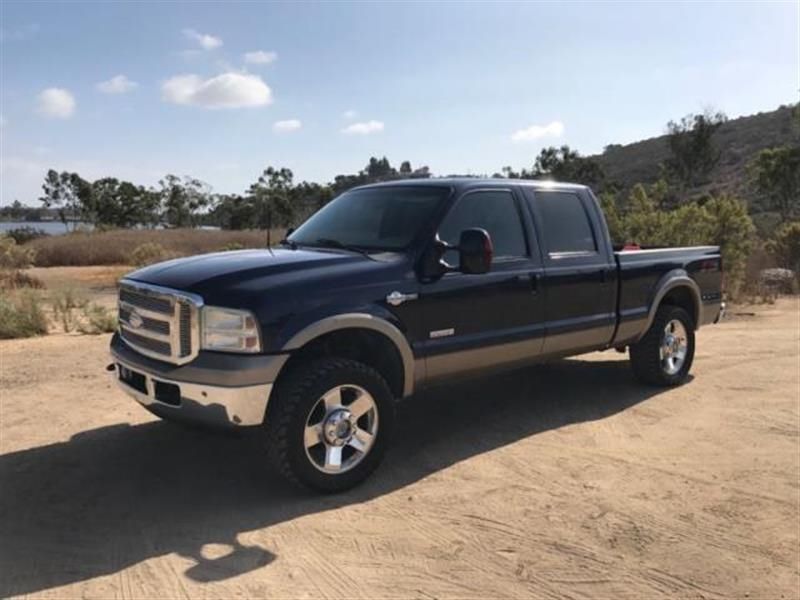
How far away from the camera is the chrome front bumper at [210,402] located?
4.05 m

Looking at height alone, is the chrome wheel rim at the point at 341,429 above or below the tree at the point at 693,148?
below

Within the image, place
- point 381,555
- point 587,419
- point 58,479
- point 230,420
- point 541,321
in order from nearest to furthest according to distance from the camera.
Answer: point 381,555 < point 230,420 < point 58,479 < point 541,321 < point 587,419

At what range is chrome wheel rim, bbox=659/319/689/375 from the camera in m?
7.09

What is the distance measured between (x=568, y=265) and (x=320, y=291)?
7.87 ft

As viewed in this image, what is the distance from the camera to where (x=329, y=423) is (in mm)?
4375

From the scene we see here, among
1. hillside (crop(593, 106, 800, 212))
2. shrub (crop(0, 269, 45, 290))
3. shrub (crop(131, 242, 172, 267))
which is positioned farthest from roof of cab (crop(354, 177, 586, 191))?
hillside (crop(593, 106, 800, 212))

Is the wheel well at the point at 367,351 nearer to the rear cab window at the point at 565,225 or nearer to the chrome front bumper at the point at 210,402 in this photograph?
the chrome front bumper at the point at 210,402

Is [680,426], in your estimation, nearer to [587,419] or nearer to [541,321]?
[587,419]

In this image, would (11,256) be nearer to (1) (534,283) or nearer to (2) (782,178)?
(1) (534,283)

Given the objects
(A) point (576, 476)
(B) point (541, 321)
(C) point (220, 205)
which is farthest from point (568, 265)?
(C) point (220, 205)

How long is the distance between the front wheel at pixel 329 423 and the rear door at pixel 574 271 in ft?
5.89

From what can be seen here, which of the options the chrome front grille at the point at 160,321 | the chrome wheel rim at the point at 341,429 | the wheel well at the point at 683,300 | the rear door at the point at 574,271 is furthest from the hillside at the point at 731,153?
the chrome front grille at the point at 160,321

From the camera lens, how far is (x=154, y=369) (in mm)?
4344

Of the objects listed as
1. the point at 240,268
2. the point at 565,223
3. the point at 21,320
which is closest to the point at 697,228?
the point at 565,223
